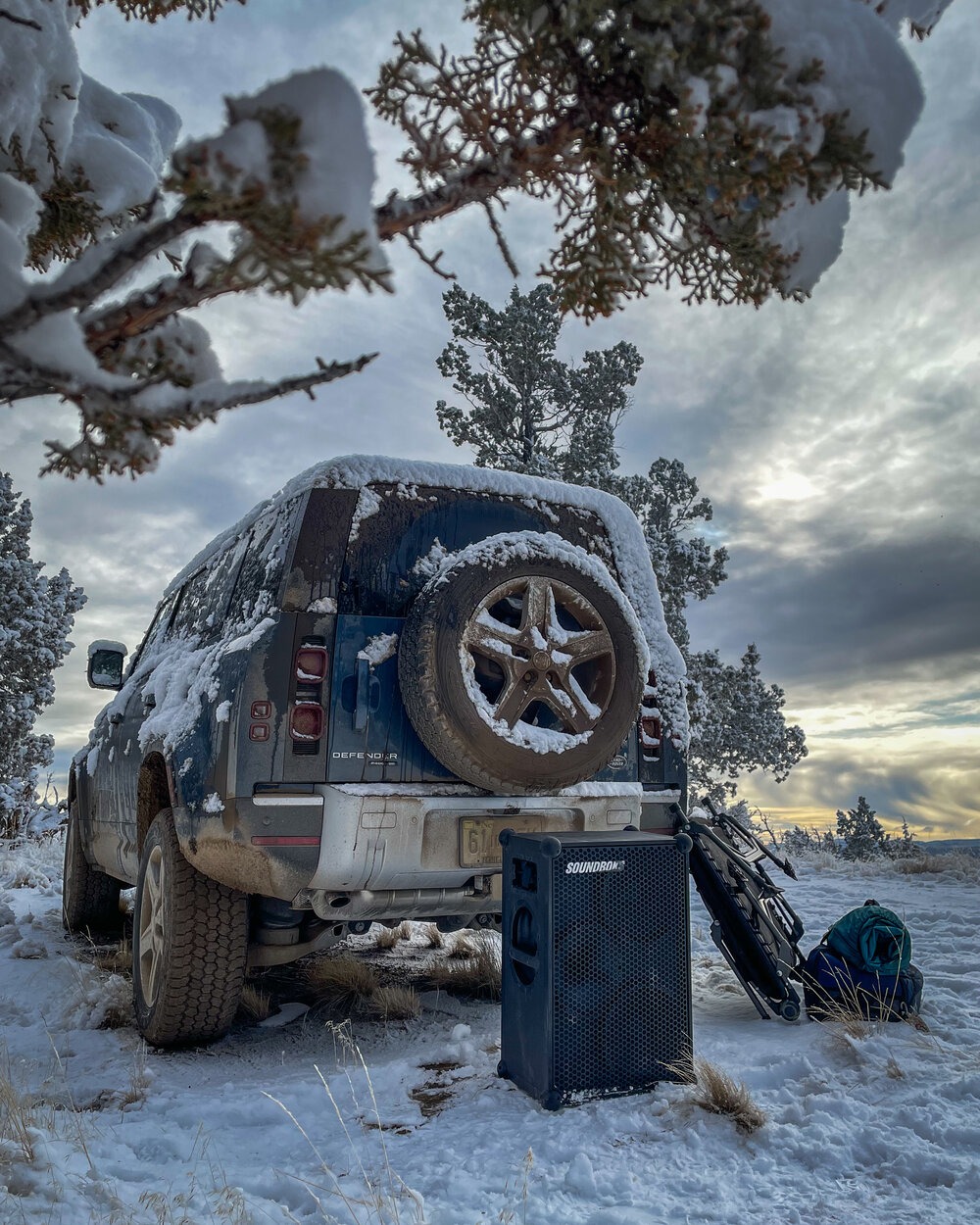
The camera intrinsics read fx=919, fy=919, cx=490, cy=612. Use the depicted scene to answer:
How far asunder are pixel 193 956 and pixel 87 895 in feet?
11.1

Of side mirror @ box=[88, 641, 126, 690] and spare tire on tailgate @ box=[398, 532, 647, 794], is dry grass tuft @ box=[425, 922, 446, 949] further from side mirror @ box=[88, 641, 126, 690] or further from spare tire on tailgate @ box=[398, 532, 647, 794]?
spare tire on tailgate @ box=[398, 532, 647, 794]

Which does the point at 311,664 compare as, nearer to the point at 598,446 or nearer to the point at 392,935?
the point at 392,935

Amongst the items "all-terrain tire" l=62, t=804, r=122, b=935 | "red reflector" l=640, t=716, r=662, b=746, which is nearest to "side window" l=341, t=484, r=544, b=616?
"red reflector" l=640, t=716, r=662, b=746

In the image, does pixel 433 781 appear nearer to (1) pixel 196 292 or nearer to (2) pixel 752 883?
(2) pixel 752 883

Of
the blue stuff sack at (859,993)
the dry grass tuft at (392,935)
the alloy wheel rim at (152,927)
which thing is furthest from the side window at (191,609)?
the blue stuff sack at (859,993)

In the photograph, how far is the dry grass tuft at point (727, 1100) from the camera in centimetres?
297

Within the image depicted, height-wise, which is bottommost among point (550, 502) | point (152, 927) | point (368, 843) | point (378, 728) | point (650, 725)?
point (152, 927)

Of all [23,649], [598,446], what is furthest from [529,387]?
[23,649]

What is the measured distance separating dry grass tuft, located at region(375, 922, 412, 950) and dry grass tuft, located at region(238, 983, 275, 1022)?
1.61m

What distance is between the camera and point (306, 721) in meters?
3.77

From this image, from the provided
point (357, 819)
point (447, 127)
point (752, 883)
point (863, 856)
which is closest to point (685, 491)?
point (863, 856)

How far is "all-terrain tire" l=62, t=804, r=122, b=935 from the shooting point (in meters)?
6.87

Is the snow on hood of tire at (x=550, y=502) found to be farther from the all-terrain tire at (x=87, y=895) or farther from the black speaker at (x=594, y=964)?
the all-terrain tire at (x=87, y=895)

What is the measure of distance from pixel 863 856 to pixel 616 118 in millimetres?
19057
